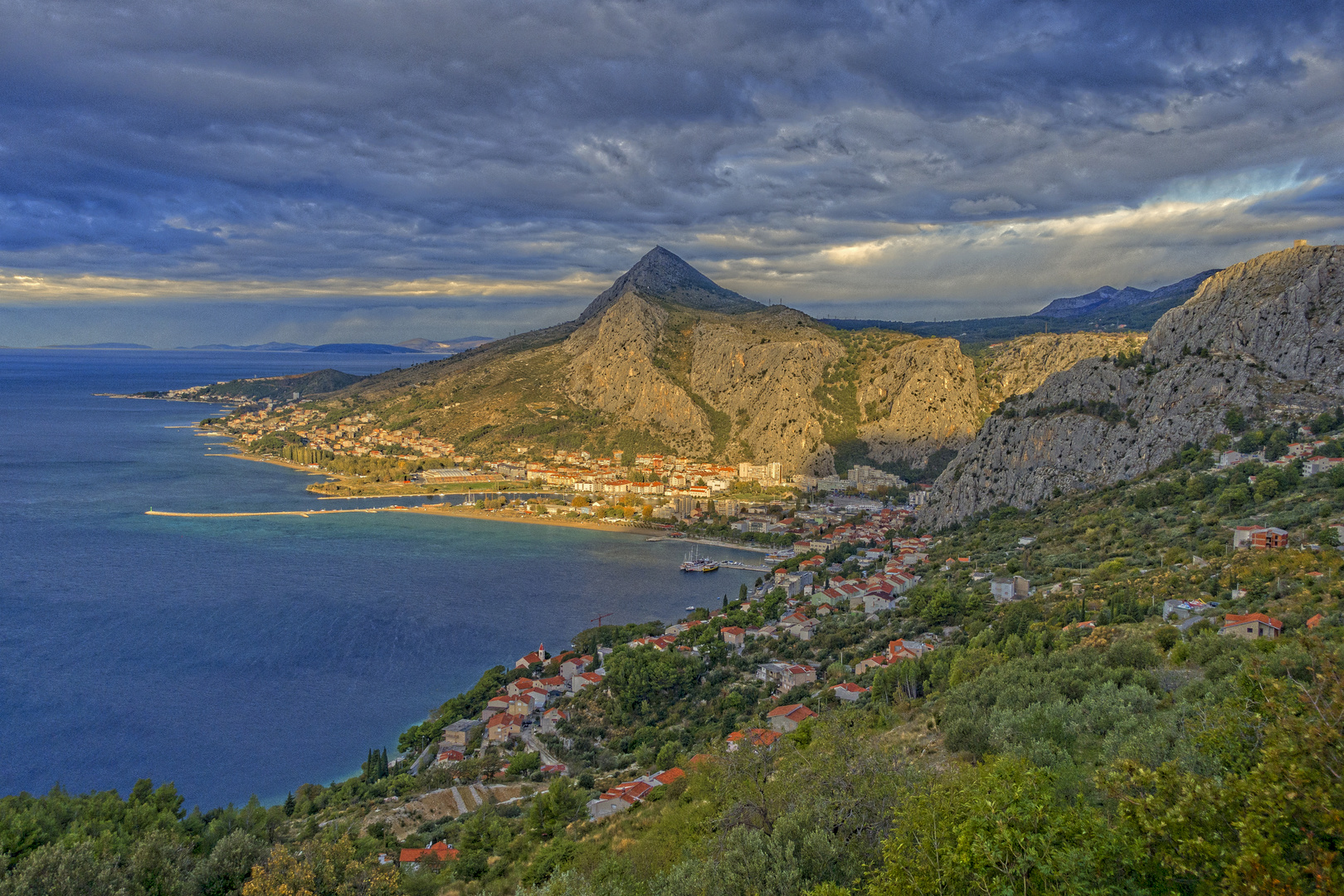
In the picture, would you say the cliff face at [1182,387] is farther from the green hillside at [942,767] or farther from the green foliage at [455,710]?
the green foliage at [455,710]

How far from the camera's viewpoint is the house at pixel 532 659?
81.6ft

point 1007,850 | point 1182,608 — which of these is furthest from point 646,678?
point 1007,850

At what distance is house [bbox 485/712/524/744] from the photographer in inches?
770

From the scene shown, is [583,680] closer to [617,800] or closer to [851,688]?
[617,800]

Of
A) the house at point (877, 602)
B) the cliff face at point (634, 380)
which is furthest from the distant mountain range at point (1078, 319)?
the house at point (877, 602)

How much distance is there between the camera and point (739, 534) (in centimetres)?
4962

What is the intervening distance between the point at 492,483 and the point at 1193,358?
5544 cm

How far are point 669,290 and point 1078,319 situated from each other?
222 ft

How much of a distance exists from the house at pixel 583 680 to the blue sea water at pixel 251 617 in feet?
13.9

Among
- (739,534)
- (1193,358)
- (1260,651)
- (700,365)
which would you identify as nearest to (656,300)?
(700,365)

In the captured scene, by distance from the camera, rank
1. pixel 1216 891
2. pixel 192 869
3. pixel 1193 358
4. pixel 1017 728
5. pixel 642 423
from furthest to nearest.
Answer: pixel 642 423 < pixel 1193 358 < pixel 1017 728 < pixel 192 869 < pixel 1216 891

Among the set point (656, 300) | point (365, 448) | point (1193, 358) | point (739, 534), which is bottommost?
point (739, 534)

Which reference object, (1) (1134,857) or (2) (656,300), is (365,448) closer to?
(2) (656,300)

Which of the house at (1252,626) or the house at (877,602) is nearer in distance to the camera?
the house at (1252,626)
